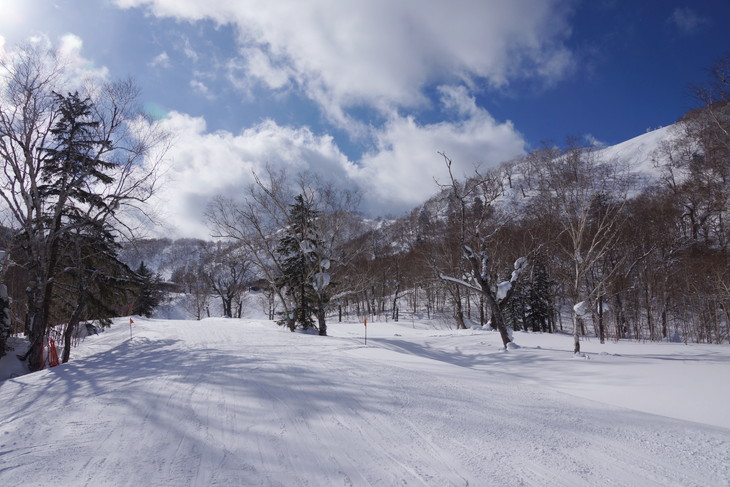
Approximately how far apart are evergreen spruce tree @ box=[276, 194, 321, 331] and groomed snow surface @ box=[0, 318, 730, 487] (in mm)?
9734

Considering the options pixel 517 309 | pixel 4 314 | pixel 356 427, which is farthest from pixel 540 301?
pixel 4 314

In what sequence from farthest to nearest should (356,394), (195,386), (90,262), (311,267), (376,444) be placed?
(311,267) < (90,262) < (195,386) < (356,394) < (376,444)

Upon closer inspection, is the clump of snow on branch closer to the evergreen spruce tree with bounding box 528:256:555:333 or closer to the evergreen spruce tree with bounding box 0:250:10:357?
the evergreen spruce tree with bounding box 0:250:10:357

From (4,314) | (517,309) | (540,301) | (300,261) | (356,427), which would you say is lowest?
(517,309)

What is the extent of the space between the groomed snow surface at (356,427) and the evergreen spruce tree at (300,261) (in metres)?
9.73

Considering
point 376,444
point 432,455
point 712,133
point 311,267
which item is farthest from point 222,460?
point 712,133

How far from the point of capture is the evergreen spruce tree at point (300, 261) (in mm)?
17047

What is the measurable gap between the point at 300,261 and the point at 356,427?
15464mm

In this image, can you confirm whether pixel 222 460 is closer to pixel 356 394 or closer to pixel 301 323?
pixel 356 394

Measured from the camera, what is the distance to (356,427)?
4.32m

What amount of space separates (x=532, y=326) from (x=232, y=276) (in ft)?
112

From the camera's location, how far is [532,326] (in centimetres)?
3303

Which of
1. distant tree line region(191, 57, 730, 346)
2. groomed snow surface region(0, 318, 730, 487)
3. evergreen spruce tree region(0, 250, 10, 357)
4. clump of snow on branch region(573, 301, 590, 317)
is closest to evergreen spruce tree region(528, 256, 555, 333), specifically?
distant tree line region(191, 57, 730, 346)

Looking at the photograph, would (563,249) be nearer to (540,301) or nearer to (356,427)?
(356,427)
